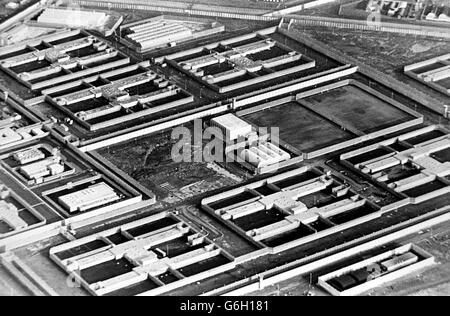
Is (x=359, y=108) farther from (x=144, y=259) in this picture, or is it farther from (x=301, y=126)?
(x=144, y=259)

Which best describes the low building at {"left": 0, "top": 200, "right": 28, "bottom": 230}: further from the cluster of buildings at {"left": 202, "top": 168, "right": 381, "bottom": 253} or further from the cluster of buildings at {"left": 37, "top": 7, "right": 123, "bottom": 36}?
the cluster of buildings at {"left": 37, "top": 7, "right": 123, "bottom": 36}

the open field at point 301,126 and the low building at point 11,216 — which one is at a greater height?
the low building at point 11,216

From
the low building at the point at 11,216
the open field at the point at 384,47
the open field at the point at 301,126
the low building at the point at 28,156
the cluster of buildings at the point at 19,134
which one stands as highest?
the low building at the point at 11,216

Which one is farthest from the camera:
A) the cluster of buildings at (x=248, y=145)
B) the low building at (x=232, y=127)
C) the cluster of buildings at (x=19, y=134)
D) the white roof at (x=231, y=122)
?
the white roof at (x=231, y=122)

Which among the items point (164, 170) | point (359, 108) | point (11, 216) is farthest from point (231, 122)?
point (11, 216)

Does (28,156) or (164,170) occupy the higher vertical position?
(28,156)

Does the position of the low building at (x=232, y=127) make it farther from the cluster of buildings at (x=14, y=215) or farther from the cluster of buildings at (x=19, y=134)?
the cluster of buildings at (x=14, y=215)

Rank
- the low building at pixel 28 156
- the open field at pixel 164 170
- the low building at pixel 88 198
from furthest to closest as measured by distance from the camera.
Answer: the low building at pixel 28 156, the open field at pixel 164 170, the low building at pixel 88 198

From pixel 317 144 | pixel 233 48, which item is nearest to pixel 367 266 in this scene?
pixel 317 144

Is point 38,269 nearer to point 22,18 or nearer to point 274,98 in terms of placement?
point 274,98

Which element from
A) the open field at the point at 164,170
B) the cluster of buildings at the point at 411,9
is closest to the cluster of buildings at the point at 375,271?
the open field at the point at 164,170
